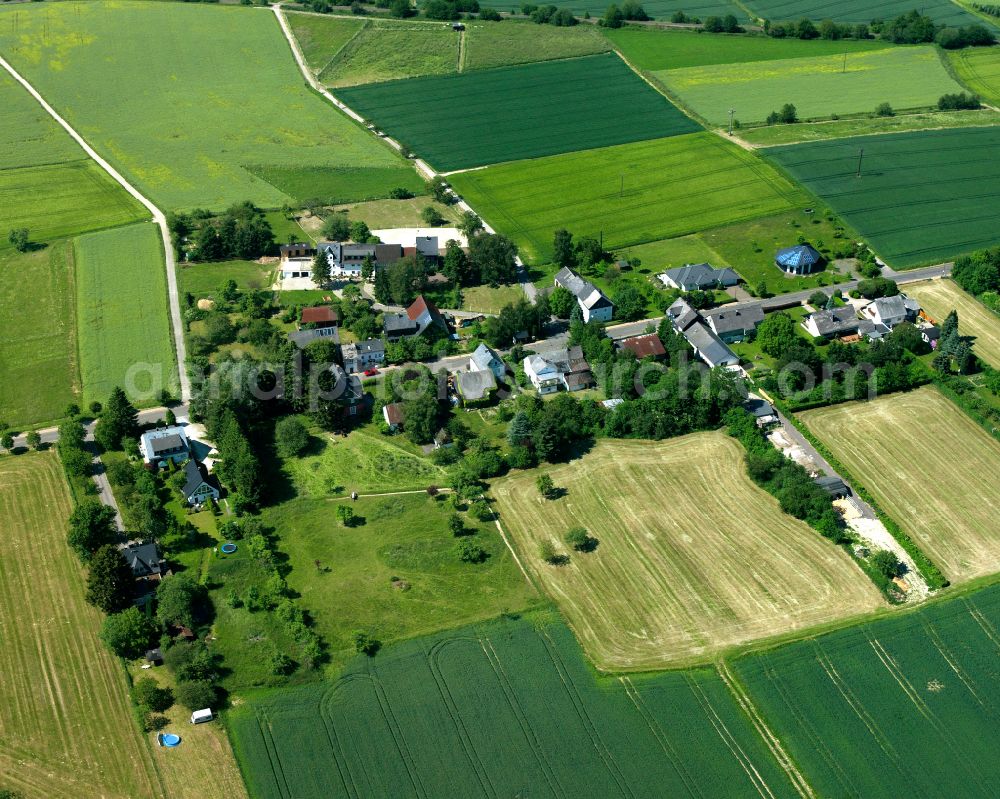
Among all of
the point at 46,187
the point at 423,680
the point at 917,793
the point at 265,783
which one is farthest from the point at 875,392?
the point at 46,187

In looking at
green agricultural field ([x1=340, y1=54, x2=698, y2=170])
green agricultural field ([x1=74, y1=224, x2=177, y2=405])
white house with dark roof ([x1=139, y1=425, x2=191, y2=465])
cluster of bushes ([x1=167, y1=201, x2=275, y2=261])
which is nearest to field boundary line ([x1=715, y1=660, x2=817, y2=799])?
white house with dark roof ([x1=139, y1=425, x2=191, y2=465])

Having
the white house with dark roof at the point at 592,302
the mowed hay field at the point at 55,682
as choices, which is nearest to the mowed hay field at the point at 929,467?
the white house with dark roof at the point at 592,302

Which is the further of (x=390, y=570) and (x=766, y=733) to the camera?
(x=390, y=570)

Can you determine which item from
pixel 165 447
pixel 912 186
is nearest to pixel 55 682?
pixel 165 447

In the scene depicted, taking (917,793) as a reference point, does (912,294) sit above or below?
above

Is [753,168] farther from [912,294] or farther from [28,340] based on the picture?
[28,340]

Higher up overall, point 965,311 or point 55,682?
point 965,311

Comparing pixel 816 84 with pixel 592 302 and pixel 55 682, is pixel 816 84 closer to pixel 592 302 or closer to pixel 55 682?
pixel 592 302
